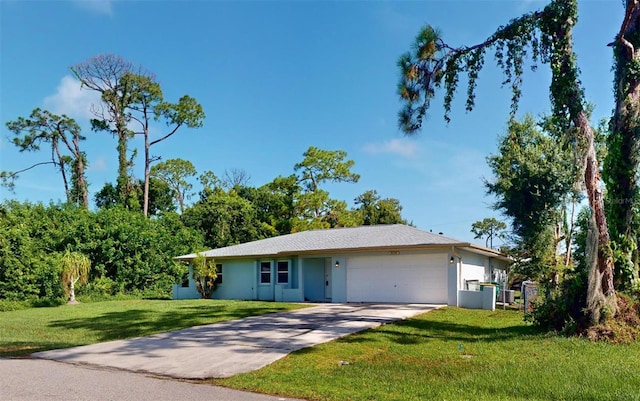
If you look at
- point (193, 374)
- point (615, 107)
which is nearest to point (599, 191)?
point (615, 107)

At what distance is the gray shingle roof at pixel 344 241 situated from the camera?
63.0 feet


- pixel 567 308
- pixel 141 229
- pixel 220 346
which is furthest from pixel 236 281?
pixel 567 308

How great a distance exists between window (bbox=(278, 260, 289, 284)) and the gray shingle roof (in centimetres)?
74

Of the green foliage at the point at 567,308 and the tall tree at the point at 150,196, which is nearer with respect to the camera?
the green foliage at the point at 567,308

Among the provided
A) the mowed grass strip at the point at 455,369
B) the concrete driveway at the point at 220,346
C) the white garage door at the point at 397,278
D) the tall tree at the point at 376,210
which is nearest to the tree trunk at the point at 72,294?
the concrete driveway at the point at 220,346

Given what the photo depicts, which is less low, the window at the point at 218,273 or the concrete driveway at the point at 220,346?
the window at the point at 218,273

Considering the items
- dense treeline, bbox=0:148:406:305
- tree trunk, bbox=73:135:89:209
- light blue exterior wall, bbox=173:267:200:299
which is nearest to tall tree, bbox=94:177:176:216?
dense treeline, bbox=0:148:406:305

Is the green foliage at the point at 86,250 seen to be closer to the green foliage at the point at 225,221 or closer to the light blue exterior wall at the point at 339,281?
the green foliage at the point at 225,221

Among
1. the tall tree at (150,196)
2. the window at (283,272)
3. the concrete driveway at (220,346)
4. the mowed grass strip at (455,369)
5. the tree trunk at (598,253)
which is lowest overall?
the concrete driveway at (220,346)

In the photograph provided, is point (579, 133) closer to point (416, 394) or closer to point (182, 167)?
point (416, 394)

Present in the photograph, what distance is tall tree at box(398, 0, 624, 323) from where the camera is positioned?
33.1ft

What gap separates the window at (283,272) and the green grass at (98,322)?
365 centimetres

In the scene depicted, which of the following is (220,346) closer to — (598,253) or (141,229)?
(598,253)

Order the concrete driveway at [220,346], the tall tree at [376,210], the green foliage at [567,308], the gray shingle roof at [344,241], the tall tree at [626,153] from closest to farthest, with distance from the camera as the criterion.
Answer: the concrete driveway at [220,346] → the green foliage at [567,308] → the tall tree at [626,153] → the gray shingle roof at [344,241] → the tall tree at [376,210]
